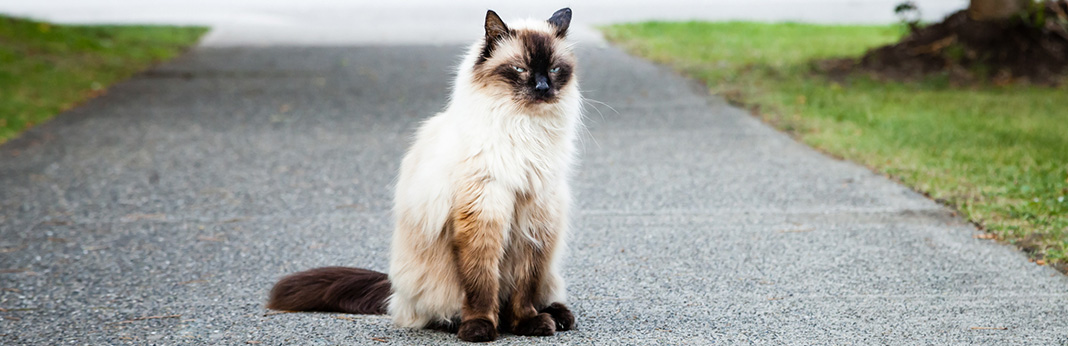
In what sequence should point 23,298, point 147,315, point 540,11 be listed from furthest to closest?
point 540,11 < point 23,298 < point 147,315

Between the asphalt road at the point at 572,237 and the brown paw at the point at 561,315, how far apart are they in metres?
0.08

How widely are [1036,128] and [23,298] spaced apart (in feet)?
25.8

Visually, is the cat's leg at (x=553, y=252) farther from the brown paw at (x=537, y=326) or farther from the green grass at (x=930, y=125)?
the green grass at (x=930, y=125)

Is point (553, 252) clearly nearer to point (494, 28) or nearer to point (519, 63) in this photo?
point (519, 63)

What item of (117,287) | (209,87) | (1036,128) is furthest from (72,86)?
(1036,128)

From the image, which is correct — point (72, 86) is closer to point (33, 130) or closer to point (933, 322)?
point (33, 130)

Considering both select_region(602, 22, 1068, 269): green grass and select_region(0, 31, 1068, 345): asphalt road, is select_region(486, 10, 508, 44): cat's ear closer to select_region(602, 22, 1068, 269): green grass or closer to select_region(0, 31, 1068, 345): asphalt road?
select_region(0, 31, 1068, 345): asphalt road

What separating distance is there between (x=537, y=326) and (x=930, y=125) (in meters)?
5.92

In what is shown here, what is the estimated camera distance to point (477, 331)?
12.9ft

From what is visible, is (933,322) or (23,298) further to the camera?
(23,298)

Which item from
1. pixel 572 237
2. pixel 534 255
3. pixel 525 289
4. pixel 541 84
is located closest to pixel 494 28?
pixel 541 84

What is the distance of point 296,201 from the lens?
6.95 m

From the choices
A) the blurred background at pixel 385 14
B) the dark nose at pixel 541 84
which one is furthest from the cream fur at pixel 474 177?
the blurred background at pixel 385 14

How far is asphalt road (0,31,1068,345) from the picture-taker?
4.29 metres
